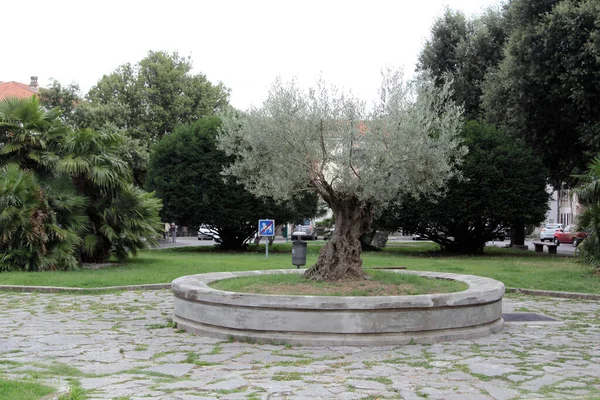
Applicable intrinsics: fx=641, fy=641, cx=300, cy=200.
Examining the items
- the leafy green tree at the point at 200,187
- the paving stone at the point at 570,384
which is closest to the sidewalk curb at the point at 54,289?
the paving stone at the point at 570,384

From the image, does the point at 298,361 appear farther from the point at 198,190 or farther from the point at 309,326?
the point at 198,190

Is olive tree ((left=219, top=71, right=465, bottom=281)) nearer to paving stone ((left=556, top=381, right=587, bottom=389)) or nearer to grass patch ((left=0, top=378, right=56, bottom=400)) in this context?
paving stone ((left=556, top=381, right=587, bottom=389))

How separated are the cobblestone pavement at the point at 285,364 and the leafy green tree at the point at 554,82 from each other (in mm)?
14325

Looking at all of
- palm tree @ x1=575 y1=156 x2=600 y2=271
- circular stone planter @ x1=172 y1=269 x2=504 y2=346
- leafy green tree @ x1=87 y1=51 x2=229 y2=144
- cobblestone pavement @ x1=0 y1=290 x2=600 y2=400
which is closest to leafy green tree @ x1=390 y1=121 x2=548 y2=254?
palm tree @ x1=575 y1=156 x2=600 y2=271

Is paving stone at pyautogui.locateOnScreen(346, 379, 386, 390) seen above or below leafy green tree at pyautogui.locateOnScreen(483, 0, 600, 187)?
below

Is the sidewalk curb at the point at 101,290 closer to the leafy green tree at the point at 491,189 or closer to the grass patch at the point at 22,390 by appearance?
the grass patch at the point at 22,390

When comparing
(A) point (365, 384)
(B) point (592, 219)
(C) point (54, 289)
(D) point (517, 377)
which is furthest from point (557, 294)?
(C) point (54, 289)

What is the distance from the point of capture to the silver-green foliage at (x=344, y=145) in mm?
9703

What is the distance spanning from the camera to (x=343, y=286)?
9.47 m

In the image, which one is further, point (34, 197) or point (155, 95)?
point (155, 95)

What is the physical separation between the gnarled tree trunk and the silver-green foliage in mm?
247

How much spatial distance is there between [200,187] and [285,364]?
2031cm

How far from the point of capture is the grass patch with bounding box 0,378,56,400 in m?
5.08

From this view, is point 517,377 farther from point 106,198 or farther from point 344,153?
point 106,198
